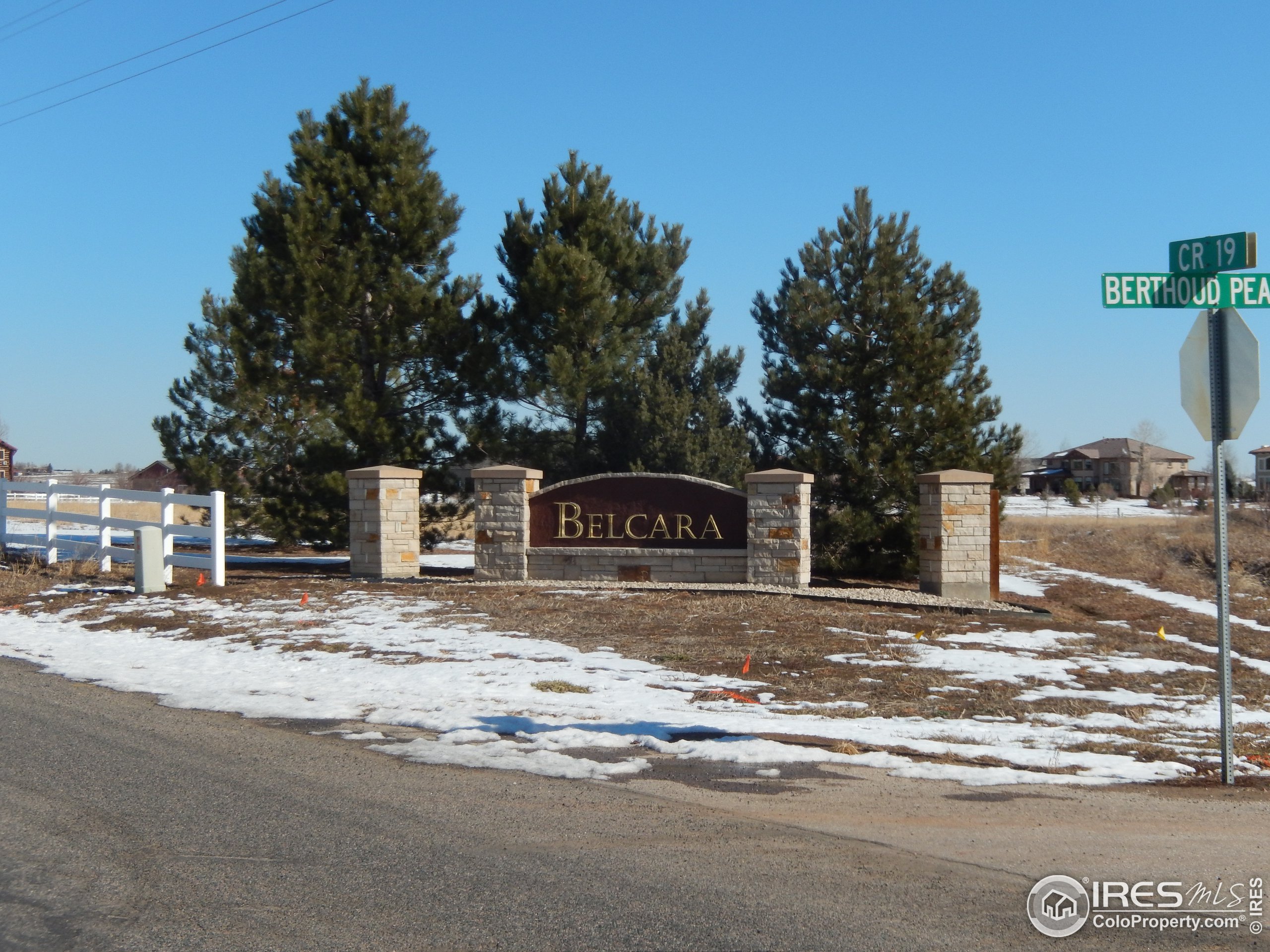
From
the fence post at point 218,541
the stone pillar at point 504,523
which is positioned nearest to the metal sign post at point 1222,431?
the stone pillar at point 504,523

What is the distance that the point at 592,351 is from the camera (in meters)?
20.7

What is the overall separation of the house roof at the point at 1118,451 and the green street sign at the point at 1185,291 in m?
86.0

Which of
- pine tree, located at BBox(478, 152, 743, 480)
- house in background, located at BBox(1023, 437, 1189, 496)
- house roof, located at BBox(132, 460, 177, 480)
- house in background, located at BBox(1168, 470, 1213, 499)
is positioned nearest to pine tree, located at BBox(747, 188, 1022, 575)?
pine tree, located at BBox(478, 152, 743, 480)

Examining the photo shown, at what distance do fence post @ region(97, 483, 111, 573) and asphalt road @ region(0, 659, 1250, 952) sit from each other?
419 inches

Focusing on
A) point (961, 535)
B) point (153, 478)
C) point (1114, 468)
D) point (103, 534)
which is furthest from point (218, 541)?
point (1114, 468)

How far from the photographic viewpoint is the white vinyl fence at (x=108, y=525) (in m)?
15.1

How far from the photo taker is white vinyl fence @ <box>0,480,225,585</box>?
1507cm

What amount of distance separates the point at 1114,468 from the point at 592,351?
251 feet

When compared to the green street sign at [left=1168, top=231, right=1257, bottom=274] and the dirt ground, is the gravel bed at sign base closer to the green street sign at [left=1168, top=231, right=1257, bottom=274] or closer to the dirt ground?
the dirt ground

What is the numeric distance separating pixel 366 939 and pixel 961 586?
41.9ft

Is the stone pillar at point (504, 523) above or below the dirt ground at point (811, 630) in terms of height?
above

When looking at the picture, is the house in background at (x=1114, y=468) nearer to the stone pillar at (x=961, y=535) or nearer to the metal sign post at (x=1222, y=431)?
the stone pillar at (x=961, y=535)

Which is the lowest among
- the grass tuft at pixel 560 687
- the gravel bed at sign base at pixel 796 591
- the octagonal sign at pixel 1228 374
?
the grass tuft at pixel 560 687

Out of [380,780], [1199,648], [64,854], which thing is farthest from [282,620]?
[1199,648]
